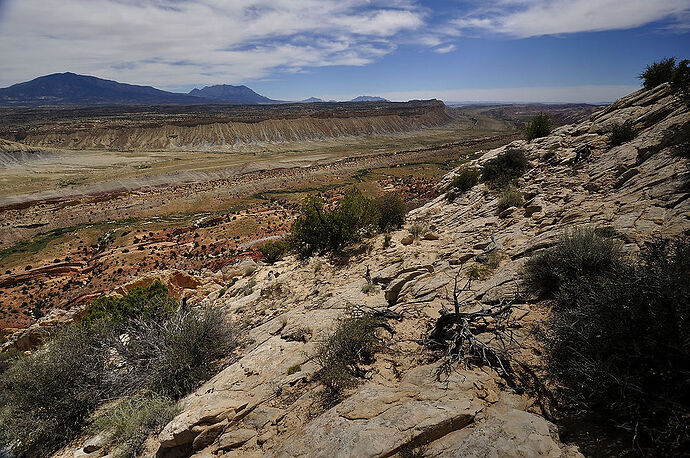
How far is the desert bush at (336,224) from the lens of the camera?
12.7 meters

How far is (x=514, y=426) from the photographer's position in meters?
3.43

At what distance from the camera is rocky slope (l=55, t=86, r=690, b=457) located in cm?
366

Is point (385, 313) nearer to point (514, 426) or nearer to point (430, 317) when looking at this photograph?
point (430, 317)

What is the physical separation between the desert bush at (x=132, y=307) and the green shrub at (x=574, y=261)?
1010 centimetres

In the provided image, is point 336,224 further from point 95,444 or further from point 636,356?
point 636,356

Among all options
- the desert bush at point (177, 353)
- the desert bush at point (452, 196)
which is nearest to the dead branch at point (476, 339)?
the desert bush at point (177, 353)

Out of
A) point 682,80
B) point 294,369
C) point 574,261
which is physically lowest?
point 294,369

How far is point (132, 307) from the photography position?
11430 mm

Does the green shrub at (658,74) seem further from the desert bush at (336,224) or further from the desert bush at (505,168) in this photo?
the desert bush at (336,224)

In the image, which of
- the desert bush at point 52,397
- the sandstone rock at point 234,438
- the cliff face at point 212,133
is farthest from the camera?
the cliff face at point 212,133

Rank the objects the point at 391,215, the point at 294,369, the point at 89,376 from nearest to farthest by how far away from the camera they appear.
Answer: the point at 294,369, the point at 89,376, the point at 391,215

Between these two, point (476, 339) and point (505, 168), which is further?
point (505, 168)

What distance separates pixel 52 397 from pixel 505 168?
17508 mm

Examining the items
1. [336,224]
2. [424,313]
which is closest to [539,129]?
[336,224]
